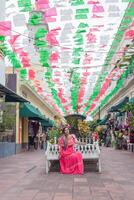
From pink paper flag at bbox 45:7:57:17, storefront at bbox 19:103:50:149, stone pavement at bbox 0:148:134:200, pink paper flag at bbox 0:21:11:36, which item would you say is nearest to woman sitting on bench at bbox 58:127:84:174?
stone pavement at bbox 0:148:134:200

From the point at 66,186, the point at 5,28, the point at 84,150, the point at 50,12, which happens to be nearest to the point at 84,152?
the point at 84,150

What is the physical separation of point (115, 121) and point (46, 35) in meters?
27.1

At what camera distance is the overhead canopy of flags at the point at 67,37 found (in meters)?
18.0

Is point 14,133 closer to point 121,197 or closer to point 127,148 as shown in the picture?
point 127,148

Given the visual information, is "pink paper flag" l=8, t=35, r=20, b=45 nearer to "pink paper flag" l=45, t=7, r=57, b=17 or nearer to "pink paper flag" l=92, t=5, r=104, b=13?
"pink paper flag" l=45, t=7, r=57, b=17

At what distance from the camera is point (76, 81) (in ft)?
116

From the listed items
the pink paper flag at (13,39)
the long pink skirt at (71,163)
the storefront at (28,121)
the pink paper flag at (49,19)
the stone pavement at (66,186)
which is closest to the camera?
the stone pavement at (66,186)

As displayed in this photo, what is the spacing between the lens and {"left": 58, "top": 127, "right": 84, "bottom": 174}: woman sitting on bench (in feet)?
50.3

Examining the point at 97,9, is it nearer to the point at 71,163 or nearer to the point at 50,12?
the point at 50,12

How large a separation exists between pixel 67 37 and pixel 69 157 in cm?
791

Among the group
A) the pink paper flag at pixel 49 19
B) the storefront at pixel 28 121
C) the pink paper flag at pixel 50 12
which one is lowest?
the storefront at pixel 28 121

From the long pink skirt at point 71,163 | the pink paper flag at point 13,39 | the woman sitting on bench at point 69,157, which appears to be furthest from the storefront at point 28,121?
the long pink skirt at point 71,163

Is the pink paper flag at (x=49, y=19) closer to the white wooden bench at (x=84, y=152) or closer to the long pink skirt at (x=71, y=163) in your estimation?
the white wooden bench at (x=84, y=152)

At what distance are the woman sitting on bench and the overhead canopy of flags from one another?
5.09 meters
